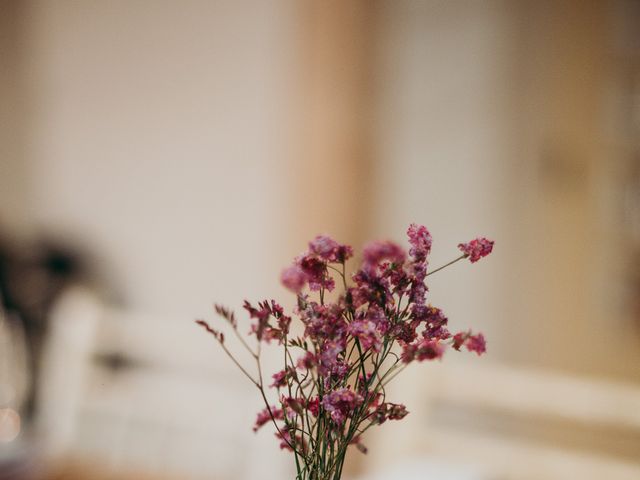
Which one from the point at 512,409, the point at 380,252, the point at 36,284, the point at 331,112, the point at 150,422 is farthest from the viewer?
the point at 36,284

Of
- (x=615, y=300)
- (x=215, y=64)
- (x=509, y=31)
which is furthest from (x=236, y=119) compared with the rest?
(x=615, y=300)

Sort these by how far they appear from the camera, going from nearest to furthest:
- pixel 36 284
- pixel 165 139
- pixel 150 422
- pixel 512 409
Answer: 1. pixel 512 409
2. pixel 150 422
3. pixel 165 139
4. pixel 36 284

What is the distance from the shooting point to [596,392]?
1.18 metres

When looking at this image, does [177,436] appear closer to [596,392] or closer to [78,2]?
[596,392]

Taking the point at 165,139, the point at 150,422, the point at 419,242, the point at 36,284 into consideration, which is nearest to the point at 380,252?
the point at 419,242

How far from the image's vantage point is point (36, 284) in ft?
8.87

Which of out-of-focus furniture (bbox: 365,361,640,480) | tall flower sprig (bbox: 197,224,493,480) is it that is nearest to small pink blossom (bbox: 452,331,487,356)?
tall flower sprig (bbox: 197,224,493,480)

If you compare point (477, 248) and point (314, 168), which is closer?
point (477, 248)

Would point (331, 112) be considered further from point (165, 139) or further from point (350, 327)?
point (350, 327)

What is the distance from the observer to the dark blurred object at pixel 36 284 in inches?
106

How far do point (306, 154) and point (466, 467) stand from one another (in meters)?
1.37

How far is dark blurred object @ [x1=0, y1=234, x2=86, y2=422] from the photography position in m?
2.69

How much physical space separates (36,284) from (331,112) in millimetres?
1447

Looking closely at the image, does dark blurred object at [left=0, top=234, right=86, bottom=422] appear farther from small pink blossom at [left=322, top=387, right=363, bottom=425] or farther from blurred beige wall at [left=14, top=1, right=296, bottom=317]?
small pink blossom at [left=322, top=387, right=363, bottom=425]
